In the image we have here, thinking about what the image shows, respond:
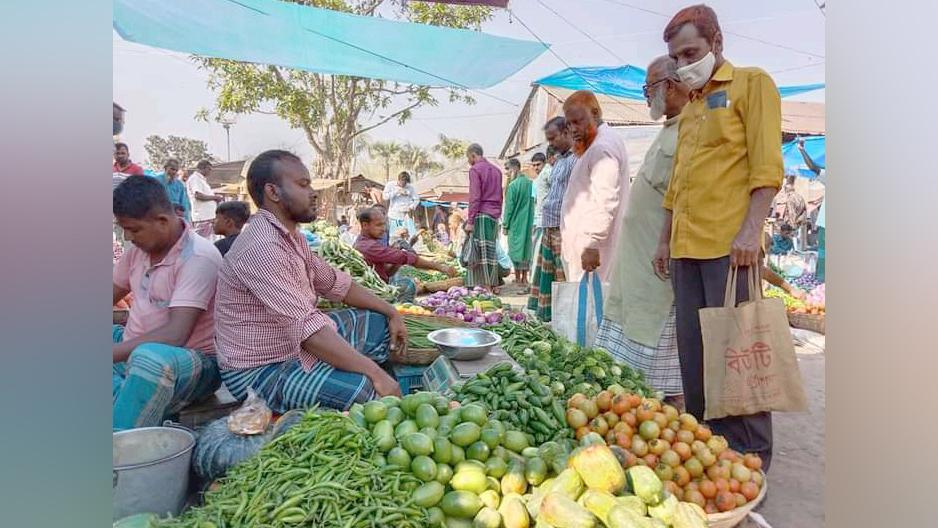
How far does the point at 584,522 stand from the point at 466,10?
24.7 feet

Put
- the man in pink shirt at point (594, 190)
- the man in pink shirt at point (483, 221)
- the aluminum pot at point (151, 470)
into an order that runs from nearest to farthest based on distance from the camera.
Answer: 1. the aluminum pot at point (151, 470)
2. the man in pink shirt at point (594, 190)
3. the man in pink shirt at point (483, 221)

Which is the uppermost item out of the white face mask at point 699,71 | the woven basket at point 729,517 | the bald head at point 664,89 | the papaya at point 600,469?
the bald head at point 664,89

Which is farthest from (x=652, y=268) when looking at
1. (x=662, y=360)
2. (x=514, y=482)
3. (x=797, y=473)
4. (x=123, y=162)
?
(x=123, y=162)

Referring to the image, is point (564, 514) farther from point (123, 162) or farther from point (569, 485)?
point (123, 162)

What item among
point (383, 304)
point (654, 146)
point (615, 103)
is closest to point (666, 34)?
point (654, 146)

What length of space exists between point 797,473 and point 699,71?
2004 mm

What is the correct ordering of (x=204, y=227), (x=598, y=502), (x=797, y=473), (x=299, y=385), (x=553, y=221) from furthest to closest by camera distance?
(x=204, y=227) → (x=553, y=221) → (x=797, y=473) → (x=299, y=385) → (x=598, y=502)

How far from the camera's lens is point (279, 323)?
2424 mm

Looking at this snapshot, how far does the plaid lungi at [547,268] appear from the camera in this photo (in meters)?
4.93

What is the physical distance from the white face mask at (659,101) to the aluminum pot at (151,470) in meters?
2.62

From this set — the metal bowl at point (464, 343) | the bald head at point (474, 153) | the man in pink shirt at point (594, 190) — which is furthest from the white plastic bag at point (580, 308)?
the bald head at point (474, 153)

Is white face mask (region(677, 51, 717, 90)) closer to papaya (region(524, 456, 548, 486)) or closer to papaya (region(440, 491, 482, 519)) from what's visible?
papaya (region(524, 456, 548, 486))

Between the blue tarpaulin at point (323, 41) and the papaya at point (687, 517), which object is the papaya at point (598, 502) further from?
the blue tarpaulin at point (323, 41)

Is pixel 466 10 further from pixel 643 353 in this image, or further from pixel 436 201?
pixel 436 201
